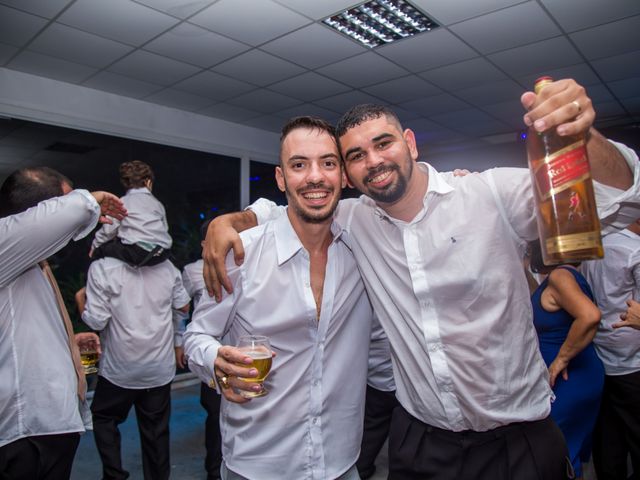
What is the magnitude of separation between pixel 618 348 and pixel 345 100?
12.6 ft

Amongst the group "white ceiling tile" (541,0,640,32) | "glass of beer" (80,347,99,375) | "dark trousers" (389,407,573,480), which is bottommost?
"dark trousers" (389,407,573,480)

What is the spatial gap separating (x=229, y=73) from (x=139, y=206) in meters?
2.14

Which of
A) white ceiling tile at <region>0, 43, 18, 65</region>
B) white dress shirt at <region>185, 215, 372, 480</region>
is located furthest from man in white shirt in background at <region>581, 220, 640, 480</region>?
white ceiling tile at <region>0, 43, 18, 65</region>

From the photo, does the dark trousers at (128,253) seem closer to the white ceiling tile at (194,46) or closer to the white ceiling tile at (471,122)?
the white ceiling tile at (194,46)

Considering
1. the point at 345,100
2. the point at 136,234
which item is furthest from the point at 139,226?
the point at 345,100

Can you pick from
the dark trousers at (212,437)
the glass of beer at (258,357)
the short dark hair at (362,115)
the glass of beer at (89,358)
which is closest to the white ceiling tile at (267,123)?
the dark trousers at (212,437)

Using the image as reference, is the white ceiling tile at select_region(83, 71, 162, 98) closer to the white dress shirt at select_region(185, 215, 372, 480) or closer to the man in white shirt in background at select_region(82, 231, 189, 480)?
the man in white shirt in background at select_region(82, 231, 189, 480)

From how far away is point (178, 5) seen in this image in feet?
10.3

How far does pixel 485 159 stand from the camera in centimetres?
724

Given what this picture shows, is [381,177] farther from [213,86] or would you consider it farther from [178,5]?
[213,86]

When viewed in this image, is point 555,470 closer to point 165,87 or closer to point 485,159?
point 165,87

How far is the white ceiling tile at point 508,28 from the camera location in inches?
132

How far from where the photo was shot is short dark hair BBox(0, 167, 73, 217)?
1751 mm

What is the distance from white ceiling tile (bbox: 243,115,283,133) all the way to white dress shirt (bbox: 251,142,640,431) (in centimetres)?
498
